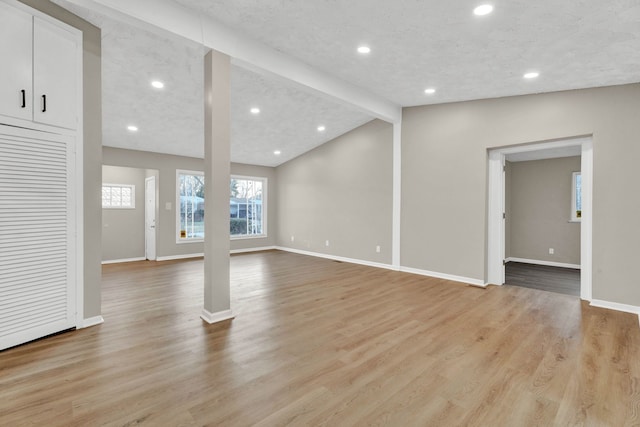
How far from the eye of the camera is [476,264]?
4.71 m

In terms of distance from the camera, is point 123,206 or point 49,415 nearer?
point 49,415

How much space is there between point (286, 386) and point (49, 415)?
1.33m

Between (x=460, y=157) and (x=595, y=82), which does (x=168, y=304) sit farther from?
(x=595, y=82)

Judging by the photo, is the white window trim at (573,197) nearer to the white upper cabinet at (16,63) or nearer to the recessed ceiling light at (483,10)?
the recessed ceiling light at (483,10)

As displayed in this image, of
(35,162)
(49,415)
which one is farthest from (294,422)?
(35,162)

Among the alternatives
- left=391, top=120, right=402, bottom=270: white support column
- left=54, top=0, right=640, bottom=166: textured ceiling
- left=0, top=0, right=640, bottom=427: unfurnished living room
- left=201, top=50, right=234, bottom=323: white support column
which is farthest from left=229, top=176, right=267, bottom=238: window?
left=201, top=50, right=234, bottom=323: white support column

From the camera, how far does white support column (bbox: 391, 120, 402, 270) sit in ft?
18.6

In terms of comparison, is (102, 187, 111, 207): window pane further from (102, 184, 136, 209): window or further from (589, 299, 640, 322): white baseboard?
(589, 299, 640, 322): white baseboard

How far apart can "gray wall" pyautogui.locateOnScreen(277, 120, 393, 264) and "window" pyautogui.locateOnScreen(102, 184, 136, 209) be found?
3746 millimetres

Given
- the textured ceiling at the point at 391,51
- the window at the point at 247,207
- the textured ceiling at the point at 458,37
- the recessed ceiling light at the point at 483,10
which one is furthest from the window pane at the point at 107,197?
the recessed ceiling light at the point at 483,10

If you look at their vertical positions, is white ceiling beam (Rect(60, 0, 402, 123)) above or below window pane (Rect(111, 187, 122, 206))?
above

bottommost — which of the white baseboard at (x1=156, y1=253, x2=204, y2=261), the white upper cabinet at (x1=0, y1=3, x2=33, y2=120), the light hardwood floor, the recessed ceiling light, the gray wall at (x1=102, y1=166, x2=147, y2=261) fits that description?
the light hardwood floor

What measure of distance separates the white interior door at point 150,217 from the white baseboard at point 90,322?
4146 millimetres

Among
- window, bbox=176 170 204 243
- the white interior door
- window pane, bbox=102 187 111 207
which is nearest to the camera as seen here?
window pane, bbox=102 187 111 207
